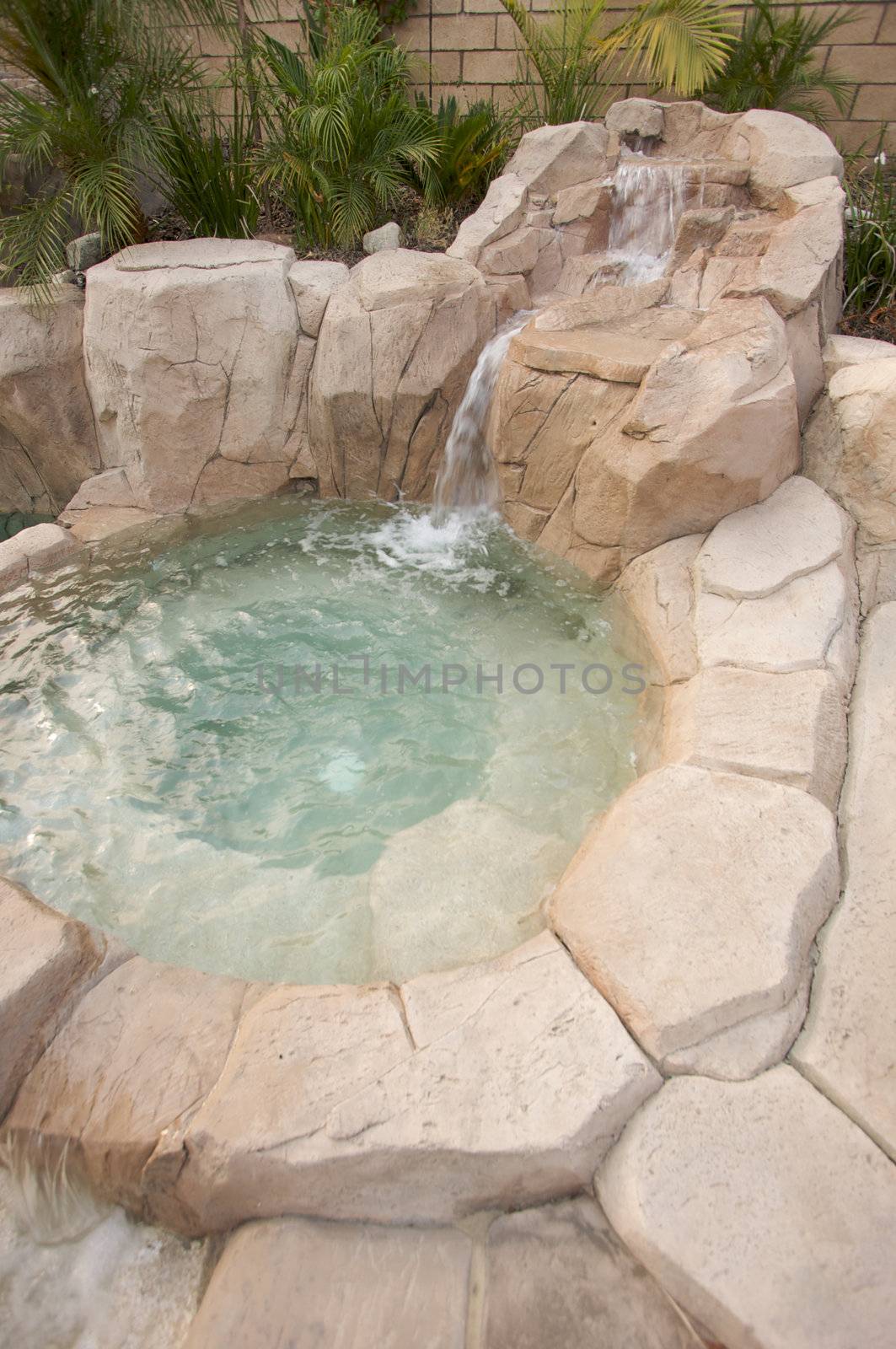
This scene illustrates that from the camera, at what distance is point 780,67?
5656mm

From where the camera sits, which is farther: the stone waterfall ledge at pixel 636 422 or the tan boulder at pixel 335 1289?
the stone waterfall ledge at pixel 636 422

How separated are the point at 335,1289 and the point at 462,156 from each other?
19.6ft

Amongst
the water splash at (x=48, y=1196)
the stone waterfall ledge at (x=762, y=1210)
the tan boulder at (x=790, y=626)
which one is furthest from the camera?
the tan boulder at (x=790, y=626)

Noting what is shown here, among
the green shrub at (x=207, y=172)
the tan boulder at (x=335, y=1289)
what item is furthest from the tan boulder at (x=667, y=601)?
the green shrub at (x=207, y=172)

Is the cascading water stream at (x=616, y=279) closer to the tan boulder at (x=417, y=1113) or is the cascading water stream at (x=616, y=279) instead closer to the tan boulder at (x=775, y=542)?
the tan boulder at (x=775, y=542)

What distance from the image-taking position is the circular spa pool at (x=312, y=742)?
2348 millimetres

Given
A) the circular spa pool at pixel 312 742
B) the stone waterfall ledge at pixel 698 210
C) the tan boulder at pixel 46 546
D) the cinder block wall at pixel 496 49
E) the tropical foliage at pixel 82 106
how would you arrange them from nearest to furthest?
the circular spa pool at pixel 312 742, the stone waterfall ledge at pixel 698 210, the tan boulder at pixel 46 546, the tropical foliage at pixel 82 106, the cinder block wall at pixel 496 49

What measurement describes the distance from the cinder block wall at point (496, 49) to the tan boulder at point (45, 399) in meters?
2.93

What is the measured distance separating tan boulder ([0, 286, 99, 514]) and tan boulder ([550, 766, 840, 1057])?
422 cm

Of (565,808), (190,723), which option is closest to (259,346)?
(190,723)

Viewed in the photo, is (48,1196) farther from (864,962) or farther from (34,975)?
(864,962)

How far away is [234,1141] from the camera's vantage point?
1671 millimetres

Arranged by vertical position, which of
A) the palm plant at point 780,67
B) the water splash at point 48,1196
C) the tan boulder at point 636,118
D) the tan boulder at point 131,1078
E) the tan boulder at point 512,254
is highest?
the palm plant at point 780,67

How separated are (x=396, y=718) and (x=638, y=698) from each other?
939 millimetres
